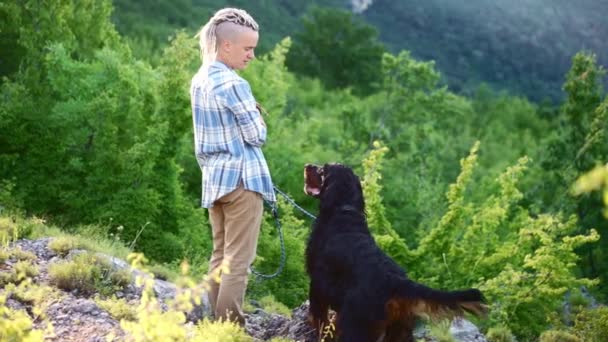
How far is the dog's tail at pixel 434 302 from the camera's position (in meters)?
5.19

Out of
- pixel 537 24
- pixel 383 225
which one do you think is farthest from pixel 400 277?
pixel 537 24

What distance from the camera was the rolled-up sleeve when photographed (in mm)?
5688

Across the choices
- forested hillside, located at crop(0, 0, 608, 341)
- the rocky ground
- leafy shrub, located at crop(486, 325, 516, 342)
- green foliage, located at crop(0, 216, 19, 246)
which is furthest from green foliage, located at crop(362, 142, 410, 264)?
green foliage, located at crop(0, 216, 19, 246)

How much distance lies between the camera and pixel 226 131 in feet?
19.0

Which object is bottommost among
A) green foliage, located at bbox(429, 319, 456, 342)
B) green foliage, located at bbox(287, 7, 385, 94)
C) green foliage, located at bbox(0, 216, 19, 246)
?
green foliage, located at bbox(0, 216, 19, 246)

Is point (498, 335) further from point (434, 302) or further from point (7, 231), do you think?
point (7, 231)

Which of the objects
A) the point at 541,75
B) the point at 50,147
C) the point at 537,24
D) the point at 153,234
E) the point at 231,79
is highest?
the point at 537,24

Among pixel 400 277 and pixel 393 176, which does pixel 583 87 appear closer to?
pixel 393 176

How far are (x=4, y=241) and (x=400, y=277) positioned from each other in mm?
3430

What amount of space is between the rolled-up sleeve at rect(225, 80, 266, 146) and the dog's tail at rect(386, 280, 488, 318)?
54.6 inches

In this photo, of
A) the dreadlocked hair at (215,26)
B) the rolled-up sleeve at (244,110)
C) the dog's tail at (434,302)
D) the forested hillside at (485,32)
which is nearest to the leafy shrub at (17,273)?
the rolled-up sleeve at (244,110)

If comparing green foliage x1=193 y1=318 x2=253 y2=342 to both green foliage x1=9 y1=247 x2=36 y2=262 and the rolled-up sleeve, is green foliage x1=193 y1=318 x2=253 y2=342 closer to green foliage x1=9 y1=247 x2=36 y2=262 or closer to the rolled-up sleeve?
the rolled-up sleeve

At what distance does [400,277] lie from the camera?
5562mm

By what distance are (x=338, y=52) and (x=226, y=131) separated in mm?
39479
